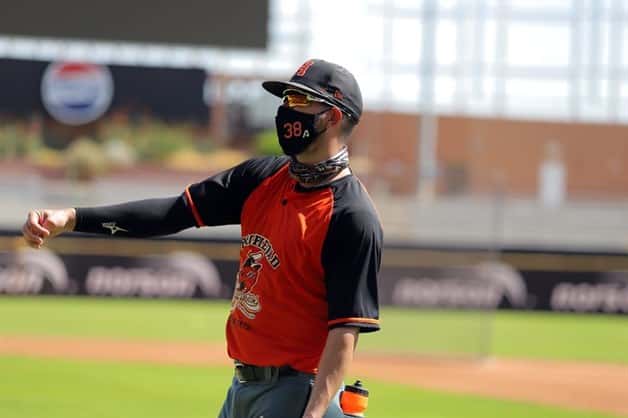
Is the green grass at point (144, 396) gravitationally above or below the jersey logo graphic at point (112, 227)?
below

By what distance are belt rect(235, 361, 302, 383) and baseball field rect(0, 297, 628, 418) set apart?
609 centimetres

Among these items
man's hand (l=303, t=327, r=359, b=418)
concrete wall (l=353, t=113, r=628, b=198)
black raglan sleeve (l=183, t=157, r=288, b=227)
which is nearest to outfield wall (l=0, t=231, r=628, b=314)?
black raglan sleeve (l=183, t=157, r=288, b=227)

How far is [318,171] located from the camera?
4.24m

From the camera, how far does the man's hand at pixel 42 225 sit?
426cm

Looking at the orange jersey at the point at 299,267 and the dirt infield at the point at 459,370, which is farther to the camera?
the dirt infield at the point at 459,370

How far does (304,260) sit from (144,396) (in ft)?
25.2

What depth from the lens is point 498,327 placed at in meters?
20.1

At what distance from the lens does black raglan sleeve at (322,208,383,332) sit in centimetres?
403

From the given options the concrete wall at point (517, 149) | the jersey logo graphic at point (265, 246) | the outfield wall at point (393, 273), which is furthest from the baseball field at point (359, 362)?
the concrete wall at point (517, 149)

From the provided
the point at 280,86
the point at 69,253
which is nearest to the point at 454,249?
the point at 69,253

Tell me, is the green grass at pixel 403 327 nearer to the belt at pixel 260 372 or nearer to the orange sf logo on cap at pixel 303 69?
the belt at pixel 260 372

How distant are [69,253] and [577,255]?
28.5 ft

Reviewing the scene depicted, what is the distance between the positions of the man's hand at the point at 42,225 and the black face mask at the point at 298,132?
2.80 feet

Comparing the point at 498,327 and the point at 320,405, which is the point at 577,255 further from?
the point at 320,405
